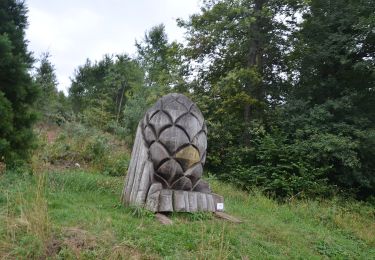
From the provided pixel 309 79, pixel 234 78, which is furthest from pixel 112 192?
pixel 309 79

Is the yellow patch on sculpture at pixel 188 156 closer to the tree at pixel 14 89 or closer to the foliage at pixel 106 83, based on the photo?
the tree at pixel 14 89

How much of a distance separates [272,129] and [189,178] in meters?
6.91

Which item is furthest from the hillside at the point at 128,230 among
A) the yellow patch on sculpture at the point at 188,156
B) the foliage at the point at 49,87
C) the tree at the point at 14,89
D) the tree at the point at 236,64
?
the foliage at the point at 49,87

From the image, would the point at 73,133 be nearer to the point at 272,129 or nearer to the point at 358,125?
the point at 272,129

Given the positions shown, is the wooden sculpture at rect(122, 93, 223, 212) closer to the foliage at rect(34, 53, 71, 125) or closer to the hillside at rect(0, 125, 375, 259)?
the hillside at rect(0, 125, 375, 259)

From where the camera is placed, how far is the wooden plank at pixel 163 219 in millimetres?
4523

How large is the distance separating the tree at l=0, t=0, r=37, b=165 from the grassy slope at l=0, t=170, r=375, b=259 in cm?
99

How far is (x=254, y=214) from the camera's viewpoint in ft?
21.4

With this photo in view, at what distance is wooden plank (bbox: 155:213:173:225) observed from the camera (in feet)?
14.8

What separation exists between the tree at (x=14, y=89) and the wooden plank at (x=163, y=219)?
129 inches

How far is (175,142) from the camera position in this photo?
17.0 feet

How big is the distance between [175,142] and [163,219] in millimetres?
1114

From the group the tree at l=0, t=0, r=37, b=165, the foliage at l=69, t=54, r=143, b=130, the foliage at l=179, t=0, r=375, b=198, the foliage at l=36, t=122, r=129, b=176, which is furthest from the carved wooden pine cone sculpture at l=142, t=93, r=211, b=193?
the foliage at l=69, t=54, r=143, b=130

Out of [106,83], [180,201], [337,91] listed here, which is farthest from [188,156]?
[106,83]
